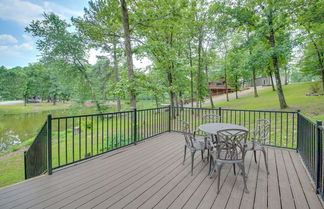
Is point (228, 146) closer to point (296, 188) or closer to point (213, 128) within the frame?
point (213, 128)

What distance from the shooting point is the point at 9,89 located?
68.5 ft

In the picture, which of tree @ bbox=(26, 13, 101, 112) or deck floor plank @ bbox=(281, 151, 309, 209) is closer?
deck floor plank @ bbox=(281, 151, 309, 209)

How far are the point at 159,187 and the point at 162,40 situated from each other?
937 cm

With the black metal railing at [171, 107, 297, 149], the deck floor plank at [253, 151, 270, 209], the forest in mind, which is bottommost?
the deck floor plank at [253, 151, 270, 209]

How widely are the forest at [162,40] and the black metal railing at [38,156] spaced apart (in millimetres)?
2475

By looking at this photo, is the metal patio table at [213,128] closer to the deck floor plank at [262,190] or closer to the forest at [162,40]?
the deck floor plank at [262,190]

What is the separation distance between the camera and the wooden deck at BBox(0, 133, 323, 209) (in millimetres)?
1818

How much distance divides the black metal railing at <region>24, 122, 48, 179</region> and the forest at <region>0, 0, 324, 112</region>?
248 cm

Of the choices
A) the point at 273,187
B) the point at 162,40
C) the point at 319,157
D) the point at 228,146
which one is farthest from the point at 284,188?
the point at 162,40

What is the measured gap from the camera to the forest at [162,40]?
6.02m

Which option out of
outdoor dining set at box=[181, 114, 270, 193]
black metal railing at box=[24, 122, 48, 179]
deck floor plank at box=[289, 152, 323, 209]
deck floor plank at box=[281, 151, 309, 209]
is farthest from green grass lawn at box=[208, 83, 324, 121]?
black metal railing at box=[24, 122, 48, 179]

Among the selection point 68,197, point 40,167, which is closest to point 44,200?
point 68,197

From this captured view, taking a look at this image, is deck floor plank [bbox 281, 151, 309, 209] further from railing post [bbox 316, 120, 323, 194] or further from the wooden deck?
railing post [bbox 316, 120, 323, 194]

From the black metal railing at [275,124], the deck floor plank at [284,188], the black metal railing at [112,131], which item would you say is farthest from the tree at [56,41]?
the deck floor plank at [284,188]
